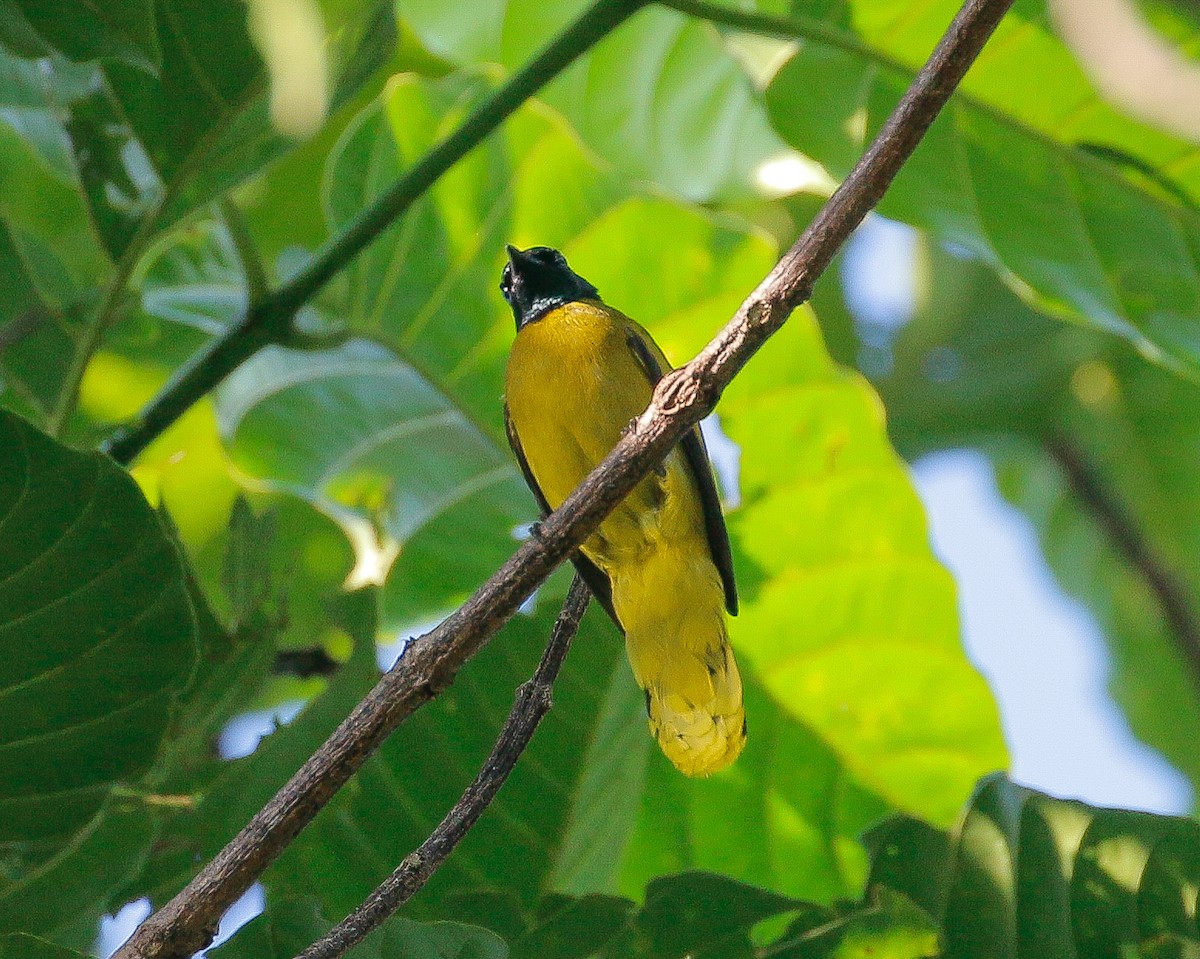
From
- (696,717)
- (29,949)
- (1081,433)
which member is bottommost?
(29,949)

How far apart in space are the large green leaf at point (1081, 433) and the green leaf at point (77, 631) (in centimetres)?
361

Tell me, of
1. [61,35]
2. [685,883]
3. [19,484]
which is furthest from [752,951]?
[61,35]

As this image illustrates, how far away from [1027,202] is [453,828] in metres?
1.69

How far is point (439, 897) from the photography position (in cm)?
226

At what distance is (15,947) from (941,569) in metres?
1.94

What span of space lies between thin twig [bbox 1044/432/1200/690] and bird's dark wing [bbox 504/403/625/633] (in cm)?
296

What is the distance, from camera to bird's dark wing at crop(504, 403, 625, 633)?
2.55 meters

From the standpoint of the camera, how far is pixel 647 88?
325 centimetres

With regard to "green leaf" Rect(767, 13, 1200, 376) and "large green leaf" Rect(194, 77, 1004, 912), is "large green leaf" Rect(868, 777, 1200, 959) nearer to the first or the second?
"large green leaf" Rect(194, 77, 1004, 912)

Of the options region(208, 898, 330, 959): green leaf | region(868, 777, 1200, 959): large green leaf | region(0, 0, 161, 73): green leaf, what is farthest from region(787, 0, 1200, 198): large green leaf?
region(208, 898, 330, 959): green leaf

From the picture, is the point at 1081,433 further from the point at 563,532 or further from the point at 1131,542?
the point at 563,532

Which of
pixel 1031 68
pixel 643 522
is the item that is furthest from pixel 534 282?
pixel 1031 68

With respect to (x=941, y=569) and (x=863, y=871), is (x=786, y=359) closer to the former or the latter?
(x=941, y=569)

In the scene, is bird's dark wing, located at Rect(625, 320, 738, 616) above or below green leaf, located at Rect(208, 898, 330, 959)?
above
